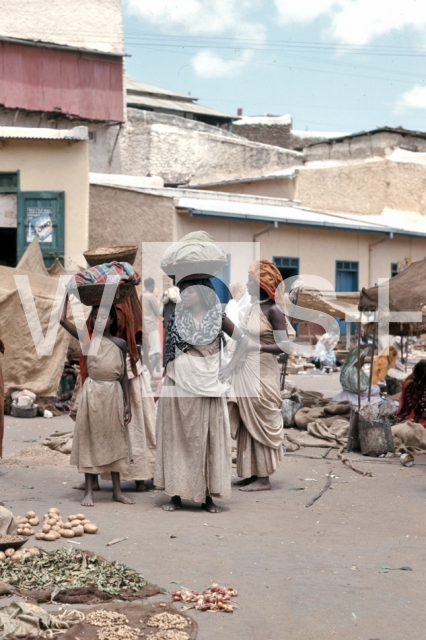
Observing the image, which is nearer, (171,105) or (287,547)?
(287,547)

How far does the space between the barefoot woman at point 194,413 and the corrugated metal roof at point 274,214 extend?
13.6 metres

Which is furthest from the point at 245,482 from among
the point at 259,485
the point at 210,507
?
the point at 210,507

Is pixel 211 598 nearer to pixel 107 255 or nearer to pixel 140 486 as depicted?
pixel 140 486

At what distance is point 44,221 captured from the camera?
17781mm

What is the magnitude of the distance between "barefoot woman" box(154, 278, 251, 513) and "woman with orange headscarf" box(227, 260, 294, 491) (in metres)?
0.79

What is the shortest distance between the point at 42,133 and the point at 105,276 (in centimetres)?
1151

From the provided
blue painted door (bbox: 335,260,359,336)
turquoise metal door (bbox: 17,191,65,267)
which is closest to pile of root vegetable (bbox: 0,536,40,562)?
turquoise metal door (bbox: 17,191,65,267)

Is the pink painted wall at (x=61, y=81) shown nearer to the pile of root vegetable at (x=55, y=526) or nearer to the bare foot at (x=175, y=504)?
the bare foot at (x=175, y=504)

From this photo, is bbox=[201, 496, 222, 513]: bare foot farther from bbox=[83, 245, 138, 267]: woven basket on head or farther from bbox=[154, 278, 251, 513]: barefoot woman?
bbox=[83, 245, 138, 267]: woven basket on head

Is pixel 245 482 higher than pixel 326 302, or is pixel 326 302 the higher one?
pixel 326 302

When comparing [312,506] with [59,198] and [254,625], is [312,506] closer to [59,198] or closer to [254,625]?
[254,625]

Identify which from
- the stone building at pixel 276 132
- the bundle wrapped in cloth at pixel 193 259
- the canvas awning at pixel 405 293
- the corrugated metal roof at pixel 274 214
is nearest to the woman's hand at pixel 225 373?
the bundle wrapped in cloth at pixel 193 259

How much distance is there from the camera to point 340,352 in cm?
2164

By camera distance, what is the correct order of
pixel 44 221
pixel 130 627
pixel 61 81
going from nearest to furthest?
pixel 130 627 → pixel 44 221 → pixel 61 81
